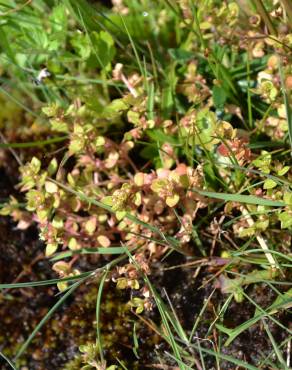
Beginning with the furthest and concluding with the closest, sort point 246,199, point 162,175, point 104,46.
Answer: point 104,46, point 162,175, point 246,199

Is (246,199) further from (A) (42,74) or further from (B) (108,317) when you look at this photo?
(A) (42,74)

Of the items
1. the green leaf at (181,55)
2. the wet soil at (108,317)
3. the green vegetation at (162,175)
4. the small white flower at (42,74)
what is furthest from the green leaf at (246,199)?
the small white flower at (42,74)

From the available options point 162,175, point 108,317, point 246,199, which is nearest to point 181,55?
point 162,175

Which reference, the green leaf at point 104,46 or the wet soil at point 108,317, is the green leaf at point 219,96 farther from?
the wet soil at point 108,317

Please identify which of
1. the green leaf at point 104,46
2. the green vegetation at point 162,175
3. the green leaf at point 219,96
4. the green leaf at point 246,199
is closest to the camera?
the green leaf at point 246,199

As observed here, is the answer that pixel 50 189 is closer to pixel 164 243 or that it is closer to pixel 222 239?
pixel 164 243

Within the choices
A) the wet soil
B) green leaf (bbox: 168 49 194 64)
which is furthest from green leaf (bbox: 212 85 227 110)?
the wet soil

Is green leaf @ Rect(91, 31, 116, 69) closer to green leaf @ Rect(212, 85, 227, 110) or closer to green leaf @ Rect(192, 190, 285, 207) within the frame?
green leaf @ Rect(212, 85, 227, 110)

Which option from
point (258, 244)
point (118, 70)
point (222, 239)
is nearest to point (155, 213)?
point (222, 239)

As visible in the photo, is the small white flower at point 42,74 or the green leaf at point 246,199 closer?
the green leaf at point 246,199
